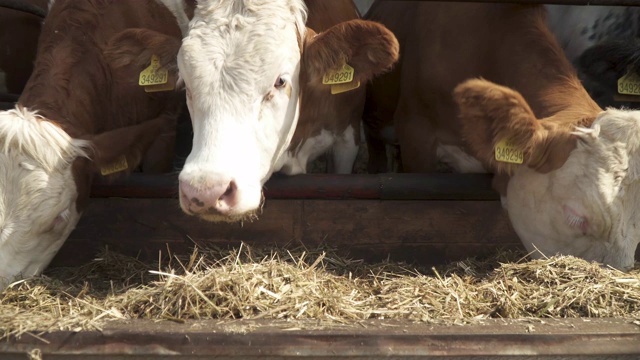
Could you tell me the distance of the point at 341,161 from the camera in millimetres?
5055

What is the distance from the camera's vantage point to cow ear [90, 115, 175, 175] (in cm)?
388

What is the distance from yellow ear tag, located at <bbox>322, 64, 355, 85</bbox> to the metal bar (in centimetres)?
47

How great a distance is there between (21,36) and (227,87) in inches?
Answer: 110

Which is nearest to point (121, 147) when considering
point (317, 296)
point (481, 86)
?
point (317, 296)

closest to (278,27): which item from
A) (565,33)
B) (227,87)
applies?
(227,87)

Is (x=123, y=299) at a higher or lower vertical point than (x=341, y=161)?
higher

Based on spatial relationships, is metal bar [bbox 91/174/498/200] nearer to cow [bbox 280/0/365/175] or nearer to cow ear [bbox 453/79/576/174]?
cow [bbox 280/0/365/175]

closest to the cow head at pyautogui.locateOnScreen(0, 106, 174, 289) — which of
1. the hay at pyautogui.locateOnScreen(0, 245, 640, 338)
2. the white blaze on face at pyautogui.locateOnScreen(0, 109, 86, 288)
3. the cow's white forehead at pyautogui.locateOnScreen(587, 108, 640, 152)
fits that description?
the white blaze on face at pyautogui.locateOnScreen(0, 109, 86, 288)

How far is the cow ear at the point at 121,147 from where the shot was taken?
388 cm

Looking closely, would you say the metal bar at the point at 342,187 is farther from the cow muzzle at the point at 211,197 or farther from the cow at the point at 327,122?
the cow muzzle at the point at 211,197

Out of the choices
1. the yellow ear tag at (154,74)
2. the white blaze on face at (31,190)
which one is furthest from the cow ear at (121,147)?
the yellow ear tag at (154,74)

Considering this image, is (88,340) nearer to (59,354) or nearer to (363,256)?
(59,354)

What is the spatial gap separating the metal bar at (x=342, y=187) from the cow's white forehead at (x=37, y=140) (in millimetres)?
355

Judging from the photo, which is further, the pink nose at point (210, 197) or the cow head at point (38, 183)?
the cow head at point (38, 183)
